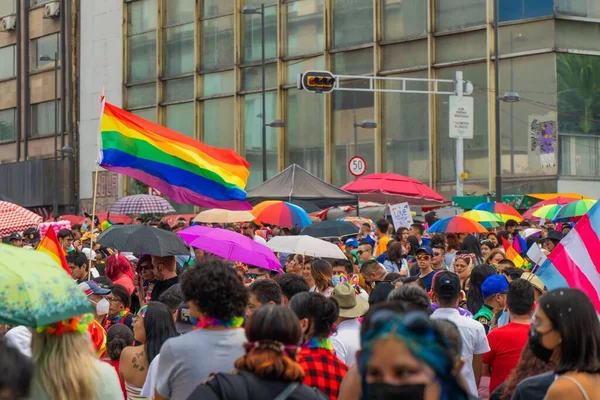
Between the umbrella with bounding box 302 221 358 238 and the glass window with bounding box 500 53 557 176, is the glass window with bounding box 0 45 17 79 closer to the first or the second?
the glass window with bounding box 500 53 557 176

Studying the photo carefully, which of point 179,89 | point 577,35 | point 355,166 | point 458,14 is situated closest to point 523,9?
point 577,35

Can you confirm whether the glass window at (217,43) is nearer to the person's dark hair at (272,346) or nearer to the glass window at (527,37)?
the glass window at (527,37)

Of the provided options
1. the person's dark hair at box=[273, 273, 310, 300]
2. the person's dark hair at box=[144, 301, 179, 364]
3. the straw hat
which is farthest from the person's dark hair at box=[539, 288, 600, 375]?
the person's dark hair at box=[273, 273, 310, 300]

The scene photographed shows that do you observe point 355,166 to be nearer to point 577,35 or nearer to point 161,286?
point 577,35

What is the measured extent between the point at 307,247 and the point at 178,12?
1494 inches

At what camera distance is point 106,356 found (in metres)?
8.17

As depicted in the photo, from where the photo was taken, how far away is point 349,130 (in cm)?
4419

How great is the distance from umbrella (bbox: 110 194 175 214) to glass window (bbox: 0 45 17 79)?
33.1 meters

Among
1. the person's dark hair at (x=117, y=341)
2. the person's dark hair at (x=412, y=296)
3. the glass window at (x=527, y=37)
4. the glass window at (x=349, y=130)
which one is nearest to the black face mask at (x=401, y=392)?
the person's dark hair at (x=412, y=296)

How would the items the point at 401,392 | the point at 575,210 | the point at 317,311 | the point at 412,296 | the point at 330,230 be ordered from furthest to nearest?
the point at 575,210, the point at 330,230, the point at 412,296, the point at 317,311, the point at 401,392

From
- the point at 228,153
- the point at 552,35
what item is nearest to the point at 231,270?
the point at 228,153

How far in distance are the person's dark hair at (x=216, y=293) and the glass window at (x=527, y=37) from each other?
33.5 meters

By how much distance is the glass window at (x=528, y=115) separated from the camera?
3784 cm

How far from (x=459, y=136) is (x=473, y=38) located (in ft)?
30.9
